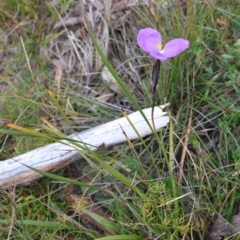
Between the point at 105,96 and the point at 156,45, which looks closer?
the point at 156,45

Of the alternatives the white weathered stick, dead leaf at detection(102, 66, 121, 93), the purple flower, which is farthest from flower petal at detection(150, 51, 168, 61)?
dead leaf at detection(102, 66, 121, 93)

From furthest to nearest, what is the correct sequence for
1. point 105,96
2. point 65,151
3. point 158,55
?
1. point 105,96
2. point 65,151
3. point 158,55

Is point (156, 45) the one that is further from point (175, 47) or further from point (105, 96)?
point (105, 96)

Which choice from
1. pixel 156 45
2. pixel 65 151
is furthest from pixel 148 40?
pixel 65 151

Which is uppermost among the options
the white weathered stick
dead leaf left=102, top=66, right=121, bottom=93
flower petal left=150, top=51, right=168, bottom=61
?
flower petal left=150, top=51, right=168, bottom=61

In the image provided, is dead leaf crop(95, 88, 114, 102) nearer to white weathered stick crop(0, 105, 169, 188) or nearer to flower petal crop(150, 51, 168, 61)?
white weathered stick crop(0, 105, 169, 188)

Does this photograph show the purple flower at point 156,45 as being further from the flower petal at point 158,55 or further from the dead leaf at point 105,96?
the dead leaf at point 105,96

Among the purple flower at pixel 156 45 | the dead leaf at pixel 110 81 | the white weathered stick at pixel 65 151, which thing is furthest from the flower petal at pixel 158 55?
the dead leaf at pixel 110 81

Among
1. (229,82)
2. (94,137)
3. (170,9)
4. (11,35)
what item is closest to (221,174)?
(229,82)
